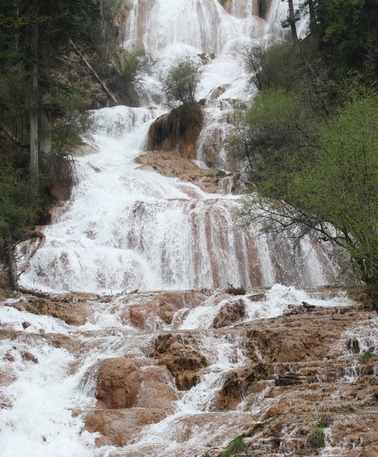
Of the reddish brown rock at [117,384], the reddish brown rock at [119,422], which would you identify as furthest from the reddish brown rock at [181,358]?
the reddish brown rock at [119,422]

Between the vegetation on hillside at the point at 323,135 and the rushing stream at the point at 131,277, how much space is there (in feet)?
6.13

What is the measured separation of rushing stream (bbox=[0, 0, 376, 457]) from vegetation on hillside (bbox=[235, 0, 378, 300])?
1.87m

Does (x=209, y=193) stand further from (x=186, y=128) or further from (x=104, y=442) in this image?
(x=104, y=442)

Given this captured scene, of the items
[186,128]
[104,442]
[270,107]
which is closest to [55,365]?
[104,442]

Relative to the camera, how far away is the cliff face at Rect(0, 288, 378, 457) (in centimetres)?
543

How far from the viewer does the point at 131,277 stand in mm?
17328

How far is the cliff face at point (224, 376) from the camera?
5430 millimetres

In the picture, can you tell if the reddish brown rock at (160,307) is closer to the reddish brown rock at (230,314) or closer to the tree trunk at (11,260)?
the reddish brown rock at (230,314)

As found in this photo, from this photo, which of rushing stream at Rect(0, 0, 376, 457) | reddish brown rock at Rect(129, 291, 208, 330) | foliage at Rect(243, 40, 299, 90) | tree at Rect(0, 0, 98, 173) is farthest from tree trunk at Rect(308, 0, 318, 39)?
reddish brown rock at Rect(129, 291, 208, 330)

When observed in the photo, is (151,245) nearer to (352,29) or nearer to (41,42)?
(41,42)

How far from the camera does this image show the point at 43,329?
1120 cm

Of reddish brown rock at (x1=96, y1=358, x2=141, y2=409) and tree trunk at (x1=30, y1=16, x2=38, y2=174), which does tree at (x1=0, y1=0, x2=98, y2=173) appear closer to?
tree trunk at (x1=30, y1=16, x2=38, y2=174)

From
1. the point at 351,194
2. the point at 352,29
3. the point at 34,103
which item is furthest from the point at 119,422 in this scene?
the point at 352,29

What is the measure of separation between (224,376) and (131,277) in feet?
31.9
